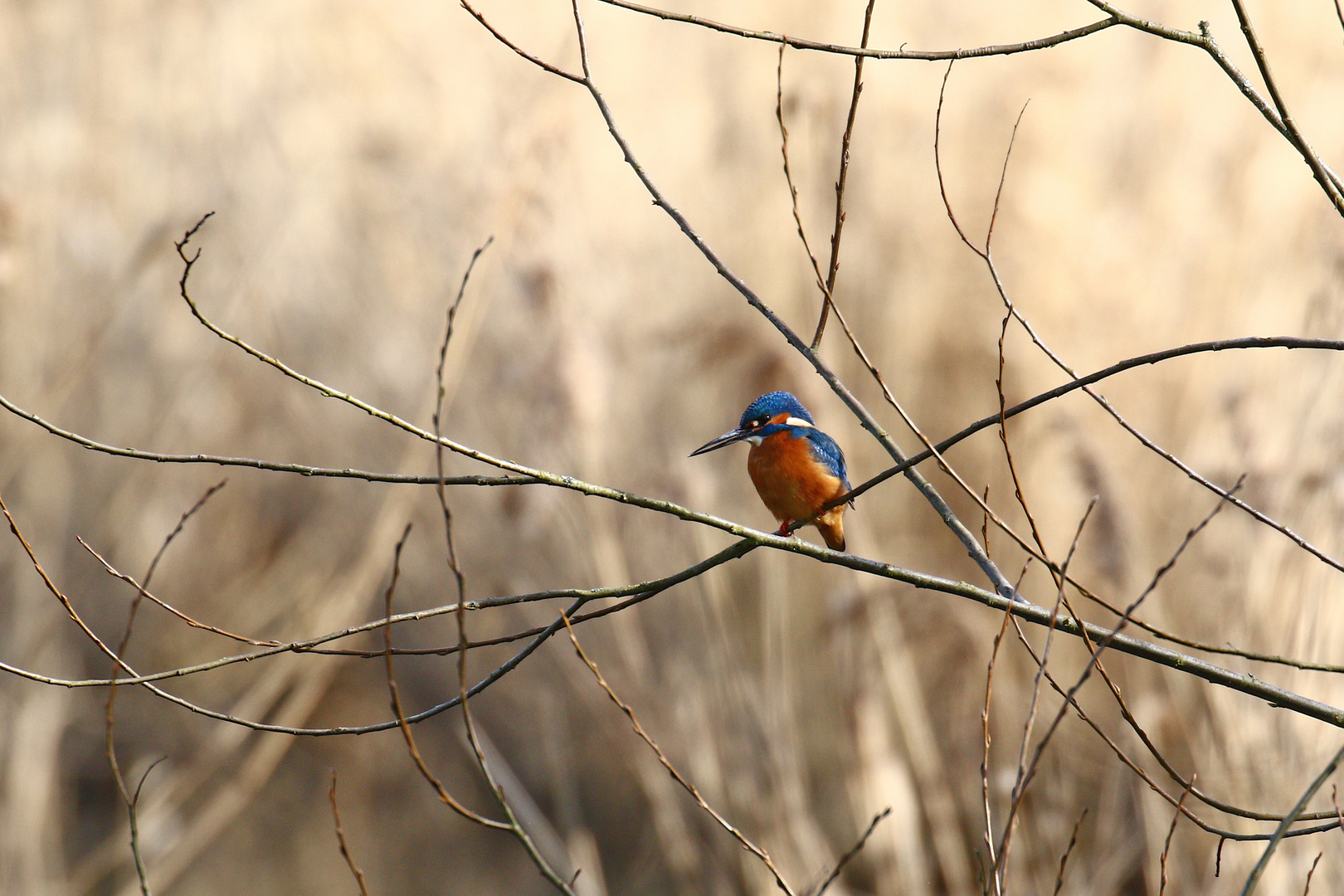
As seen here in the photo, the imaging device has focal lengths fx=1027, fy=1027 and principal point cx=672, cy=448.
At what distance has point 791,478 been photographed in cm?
238

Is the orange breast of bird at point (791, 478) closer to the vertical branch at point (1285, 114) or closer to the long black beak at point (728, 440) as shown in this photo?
the long black beak at point (728, 440)

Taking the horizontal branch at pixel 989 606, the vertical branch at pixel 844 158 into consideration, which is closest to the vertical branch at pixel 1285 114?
the vertical branch at pixel 844 158

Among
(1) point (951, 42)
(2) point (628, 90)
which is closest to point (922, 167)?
(1) point (951, 42)

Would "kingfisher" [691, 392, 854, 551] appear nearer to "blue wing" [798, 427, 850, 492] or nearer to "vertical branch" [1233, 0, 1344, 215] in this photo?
"blue wing" [798, 427, 850, 492]

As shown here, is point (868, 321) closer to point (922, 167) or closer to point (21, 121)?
point (922, 167)

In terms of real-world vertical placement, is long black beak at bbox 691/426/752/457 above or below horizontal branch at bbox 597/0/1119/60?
above

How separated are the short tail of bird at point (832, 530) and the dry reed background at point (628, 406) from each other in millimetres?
762

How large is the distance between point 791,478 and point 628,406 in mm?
2435

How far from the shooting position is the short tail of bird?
2.60m

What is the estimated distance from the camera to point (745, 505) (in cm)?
426

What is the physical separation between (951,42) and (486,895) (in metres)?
4.30

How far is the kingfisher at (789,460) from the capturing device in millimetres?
2383

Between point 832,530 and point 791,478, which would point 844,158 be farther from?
point 832,530

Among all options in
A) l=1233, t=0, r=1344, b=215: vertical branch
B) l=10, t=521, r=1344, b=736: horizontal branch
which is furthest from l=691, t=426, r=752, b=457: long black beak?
l=1233, t=0, r=1344, b=215: vertical branch
